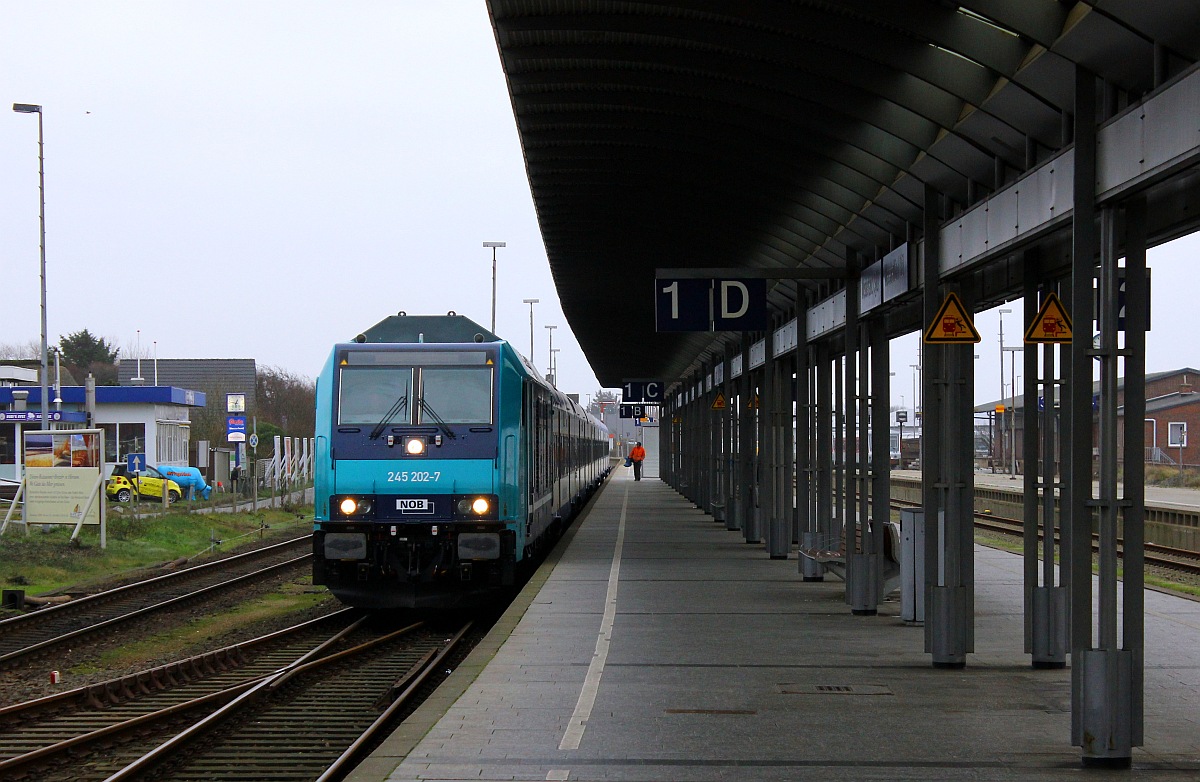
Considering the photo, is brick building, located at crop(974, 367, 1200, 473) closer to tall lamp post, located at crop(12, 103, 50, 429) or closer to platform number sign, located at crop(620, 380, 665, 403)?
platform number sign, located at crop(620, 380, 665, 403)

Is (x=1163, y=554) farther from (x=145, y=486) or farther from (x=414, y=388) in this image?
(x=145, y=486)

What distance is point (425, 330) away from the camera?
1434 centimetres

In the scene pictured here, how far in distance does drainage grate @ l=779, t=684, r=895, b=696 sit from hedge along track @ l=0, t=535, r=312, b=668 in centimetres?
716

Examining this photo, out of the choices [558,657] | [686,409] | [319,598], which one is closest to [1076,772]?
[558,657]

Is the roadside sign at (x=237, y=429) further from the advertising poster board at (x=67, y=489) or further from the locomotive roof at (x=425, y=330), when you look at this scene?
the locomotive roof at (x=425, y=330)

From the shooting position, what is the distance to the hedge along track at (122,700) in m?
8.41

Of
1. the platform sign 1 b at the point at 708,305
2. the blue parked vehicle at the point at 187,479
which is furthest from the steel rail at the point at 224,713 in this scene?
the blue parked vehicle at the point at 187,479

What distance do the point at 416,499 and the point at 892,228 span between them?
5392 millimetres

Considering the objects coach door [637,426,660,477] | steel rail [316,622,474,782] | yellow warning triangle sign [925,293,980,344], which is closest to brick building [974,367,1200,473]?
coach door [637,426,660,477]

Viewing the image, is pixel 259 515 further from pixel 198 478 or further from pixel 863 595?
pixel 863 595

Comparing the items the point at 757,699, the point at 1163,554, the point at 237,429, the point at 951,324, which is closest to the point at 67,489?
the point at 237,429

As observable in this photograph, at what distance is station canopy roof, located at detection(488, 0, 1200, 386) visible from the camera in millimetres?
6855

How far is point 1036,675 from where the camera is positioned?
926cm

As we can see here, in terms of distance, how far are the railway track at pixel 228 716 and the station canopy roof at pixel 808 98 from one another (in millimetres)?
4614
